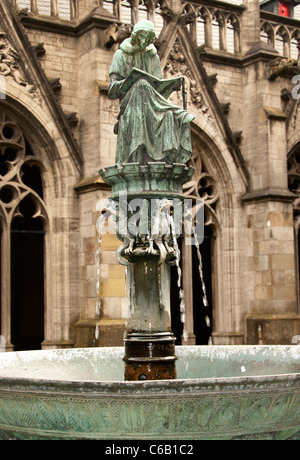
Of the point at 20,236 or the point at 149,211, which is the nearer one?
the point at 149,211

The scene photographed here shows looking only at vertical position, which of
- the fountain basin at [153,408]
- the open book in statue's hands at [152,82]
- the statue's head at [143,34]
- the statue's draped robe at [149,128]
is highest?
the statue's head at [143,34]

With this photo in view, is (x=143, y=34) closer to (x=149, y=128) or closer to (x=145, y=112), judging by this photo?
(x=145, y=112)

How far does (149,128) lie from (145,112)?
0.44ft

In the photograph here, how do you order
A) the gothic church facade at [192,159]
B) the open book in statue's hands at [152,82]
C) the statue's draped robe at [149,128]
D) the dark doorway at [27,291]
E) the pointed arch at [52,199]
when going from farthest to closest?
1. the dark doorway at [27,291]
2. the pointed arch at [52,199]
3. the gothic church facade at [192,159]
4. the open book in statue's hands at [152,82]
5. the statue's draped robe at [149,128]

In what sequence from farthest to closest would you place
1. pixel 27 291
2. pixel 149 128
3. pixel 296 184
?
pixel 27 291 → pixel 296 184 → pixel 149 128

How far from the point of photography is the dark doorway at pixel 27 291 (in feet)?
52.4

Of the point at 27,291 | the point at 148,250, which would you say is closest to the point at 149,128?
the point at 148,250

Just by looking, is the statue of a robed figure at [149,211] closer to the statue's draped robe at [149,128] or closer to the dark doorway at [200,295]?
the statue's draped robe at [149,128]

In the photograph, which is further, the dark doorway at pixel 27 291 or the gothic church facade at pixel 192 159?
the dark doorway at pixel 27 291

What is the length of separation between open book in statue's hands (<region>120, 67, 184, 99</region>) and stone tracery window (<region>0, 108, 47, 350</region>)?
5719 mm

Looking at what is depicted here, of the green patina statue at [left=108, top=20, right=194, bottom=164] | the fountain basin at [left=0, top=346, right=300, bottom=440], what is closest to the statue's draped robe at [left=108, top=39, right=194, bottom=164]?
the green patina statue at [left=108, top=20, right=194, bottom=164]

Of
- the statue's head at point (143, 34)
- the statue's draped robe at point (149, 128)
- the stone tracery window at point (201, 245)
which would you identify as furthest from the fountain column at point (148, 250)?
the stone tracery window at point (201, 245)

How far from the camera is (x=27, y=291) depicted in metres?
16.5

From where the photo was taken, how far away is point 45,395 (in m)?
4.07
